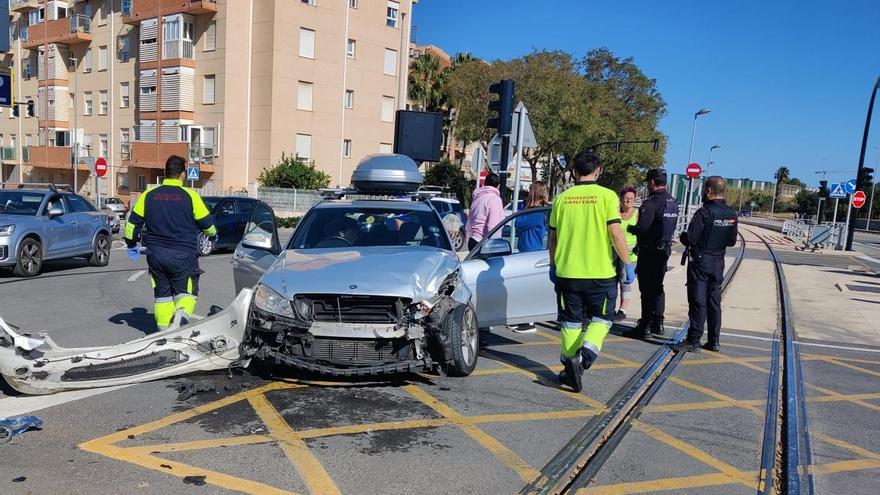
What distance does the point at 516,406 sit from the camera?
512 cm

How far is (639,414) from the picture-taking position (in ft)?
16.6

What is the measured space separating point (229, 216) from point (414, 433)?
13830mm

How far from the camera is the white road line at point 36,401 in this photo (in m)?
4.55

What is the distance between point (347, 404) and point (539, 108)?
33371 millimetres

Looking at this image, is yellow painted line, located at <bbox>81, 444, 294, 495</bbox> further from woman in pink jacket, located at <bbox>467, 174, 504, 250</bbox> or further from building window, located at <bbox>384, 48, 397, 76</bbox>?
building window, located at <bbox>384, 48, 397, 76</bbox>

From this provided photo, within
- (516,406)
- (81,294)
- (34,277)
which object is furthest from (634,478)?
(34,277)

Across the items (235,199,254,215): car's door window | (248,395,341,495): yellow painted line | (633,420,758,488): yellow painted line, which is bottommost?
(248,395,341,495): yellow painted line

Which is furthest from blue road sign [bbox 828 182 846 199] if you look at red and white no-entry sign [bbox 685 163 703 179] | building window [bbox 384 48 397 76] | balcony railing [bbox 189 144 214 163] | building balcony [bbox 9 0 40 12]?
building balcony [bbox 9 0 40 12]

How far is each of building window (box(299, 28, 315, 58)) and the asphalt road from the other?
31.6 metres

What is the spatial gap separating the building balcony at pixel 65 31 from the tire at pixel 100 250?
36.9 meters

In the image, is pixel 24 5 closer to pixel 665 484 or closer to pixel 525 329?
pixel 525 329

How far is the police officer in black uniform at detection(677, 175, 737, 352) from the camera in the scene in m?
6.96

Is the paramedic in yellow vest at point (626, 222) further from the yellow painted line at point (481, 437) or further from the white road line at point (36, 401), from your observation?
the white road line at point (36, 401)

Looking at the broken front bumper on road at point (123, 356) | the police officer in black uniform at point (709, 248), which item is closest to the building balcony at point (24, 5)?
the broken front bumper on road at point (123, 356)
